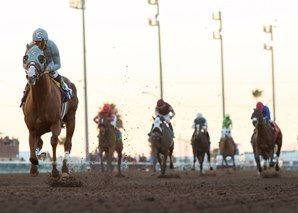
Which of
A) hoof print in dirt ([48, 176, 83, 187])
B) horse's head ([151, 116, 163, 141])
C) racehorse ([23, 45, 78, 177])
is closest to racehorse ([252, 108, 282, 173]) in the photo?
horse's head ([151, 116, 163, 141])

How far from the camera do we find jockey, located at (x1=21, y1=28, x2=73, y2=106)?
17.2 meters

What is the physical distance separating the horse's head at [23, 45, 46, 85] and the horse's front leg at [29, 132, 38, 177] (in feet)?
4.18

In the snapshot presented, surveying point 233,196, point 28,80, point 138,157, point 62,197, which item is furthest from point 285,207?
point 138,157

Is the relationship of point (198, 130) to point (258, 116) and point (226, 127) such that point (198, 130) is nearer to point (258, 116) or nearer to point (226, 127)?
point (258, 116)

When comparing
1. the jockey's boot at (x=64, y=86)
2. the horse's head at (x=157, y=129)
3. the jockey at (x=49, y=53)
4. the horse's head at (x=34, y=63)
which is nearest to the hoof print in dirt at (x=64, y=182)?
the jockey at (x=49, y=53)

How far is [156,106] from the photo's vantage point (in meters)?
32.7

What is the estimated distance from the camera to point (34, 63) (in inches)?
639

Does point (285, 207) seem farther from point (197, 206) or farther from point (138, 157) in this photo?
point (138, 157)

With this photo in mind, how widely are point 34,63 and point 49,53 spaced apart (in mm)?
1433

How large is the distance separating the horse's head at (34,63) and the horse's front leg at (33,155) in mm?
1274

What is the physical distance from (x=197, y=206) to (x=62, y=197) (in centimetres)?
246

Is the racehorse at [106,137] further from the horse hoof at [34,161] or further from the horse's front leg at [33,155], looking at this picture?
the horse hoof at [34,161]

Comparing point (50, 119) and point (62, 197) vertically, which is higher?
point (50, 119)

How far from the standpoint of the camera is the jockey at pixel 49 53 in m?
17.2
